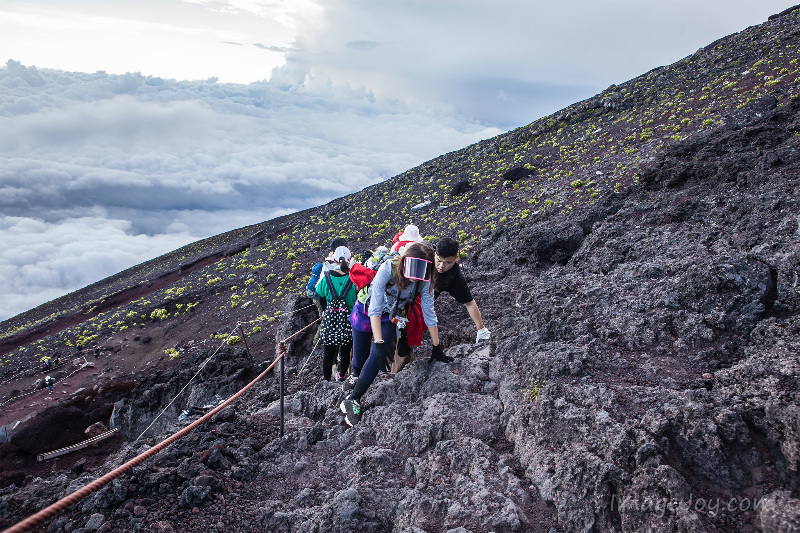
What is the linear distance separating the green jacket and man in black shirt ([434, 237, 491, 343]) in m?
1.39

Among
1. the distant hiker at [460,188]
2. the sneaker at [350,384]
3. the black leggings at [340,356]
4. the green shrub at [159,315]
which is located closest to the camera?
the sneaker at [350,384]

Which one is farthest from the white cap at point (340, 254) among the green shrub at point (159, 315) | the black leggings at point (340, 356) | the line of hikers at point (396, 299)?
the green shrub at point (159, 315)

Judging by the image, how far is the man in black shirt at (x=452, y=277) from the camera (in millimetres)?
4070

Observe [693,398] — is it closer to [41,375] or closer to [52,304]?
[41,375]

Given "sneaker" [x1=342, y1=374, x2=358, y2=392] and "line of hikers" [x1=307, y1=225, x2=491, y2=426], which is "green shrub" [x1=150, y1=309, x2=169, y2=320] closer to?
"line of hikers" [x1=307, y1=225, x2=491, y2=426]

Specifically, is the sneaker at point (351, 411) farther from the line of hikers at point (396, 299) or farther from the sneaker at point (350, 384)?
the sneaker at point (350, 384)

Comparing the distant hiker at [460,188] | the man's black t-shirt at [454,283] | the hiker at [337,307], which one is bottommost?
the hiker at [337,307]

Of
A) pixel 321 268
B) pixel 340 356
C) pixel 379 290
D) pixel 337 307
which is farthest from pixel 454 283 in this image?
pixel 340 356

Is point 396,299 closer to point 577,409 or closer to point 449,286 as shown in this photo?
point 449,286

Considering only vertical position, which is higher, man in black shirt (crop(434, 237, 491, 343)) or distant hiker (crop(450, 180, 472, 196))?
distant hiker (crop(450, 180, 472, 196))

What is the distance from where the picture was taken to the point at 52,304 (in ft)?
144

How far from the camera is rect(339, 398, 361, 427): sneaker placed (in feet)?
13.5

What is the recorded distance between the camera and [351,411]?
13.7 ft

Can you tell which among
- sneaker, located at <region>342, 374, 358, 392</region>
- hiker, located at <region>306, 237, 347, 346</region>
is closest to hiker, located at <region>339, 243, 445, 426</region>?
sneaker, located at <region>342, 374, 358, 392</region>
